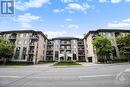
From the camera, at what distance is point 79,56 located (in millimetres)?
74188

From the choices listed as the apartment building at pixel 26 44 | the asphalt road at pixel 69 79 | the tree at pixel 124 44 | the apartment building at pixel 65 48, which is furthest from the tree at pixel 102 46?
the asphalt road at pixel 69 79

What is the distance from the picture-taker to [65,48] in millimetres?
75062

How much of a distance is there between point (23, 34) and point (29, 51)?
22.9 feet

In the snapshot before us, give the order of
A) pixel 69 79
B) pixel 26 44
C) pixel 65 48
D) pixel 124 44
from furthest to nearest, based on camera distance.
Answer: pixel 65 48 → pixel 26 44 → pixel 124 44 → pixel 69 79

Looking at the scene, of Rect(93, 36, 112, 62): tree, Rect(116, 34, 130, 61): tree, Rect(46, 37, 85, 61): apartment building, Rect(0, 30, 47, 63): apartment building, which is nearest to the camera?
Rect(93, 36, 112, 62): tree

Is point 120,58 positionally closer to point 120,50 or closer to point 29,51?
point 120,50

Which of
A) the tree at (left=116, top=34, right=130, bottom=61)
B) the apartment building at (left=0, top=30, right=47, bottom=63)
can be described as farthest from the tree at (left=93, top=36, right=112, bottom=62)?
the apartment building at (left=0, top=30, right=47, bottom=63)

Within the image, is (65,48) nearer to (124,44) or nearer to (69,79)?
(124,44)

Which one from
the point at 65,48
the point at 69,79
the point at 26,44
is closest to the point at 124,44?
the point at 65,48

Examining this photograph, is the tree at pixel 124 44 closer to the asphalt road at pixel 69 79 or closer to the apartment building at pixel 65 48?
the apartment building at pixel 65 48

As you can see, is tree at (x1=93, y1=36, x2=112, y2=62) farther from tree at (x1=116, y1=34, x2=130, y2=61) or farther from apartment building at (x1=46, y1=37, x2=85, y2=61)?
apartment building at (x1=46, y1=37, x2=85, y2=61)

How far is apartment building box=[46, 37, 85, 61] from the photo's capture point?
73688mm

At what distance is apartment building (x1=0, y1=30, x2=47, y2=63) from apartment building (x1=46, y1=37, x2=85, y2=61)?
1415cm

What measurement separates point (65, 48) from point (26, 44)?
21.9m
